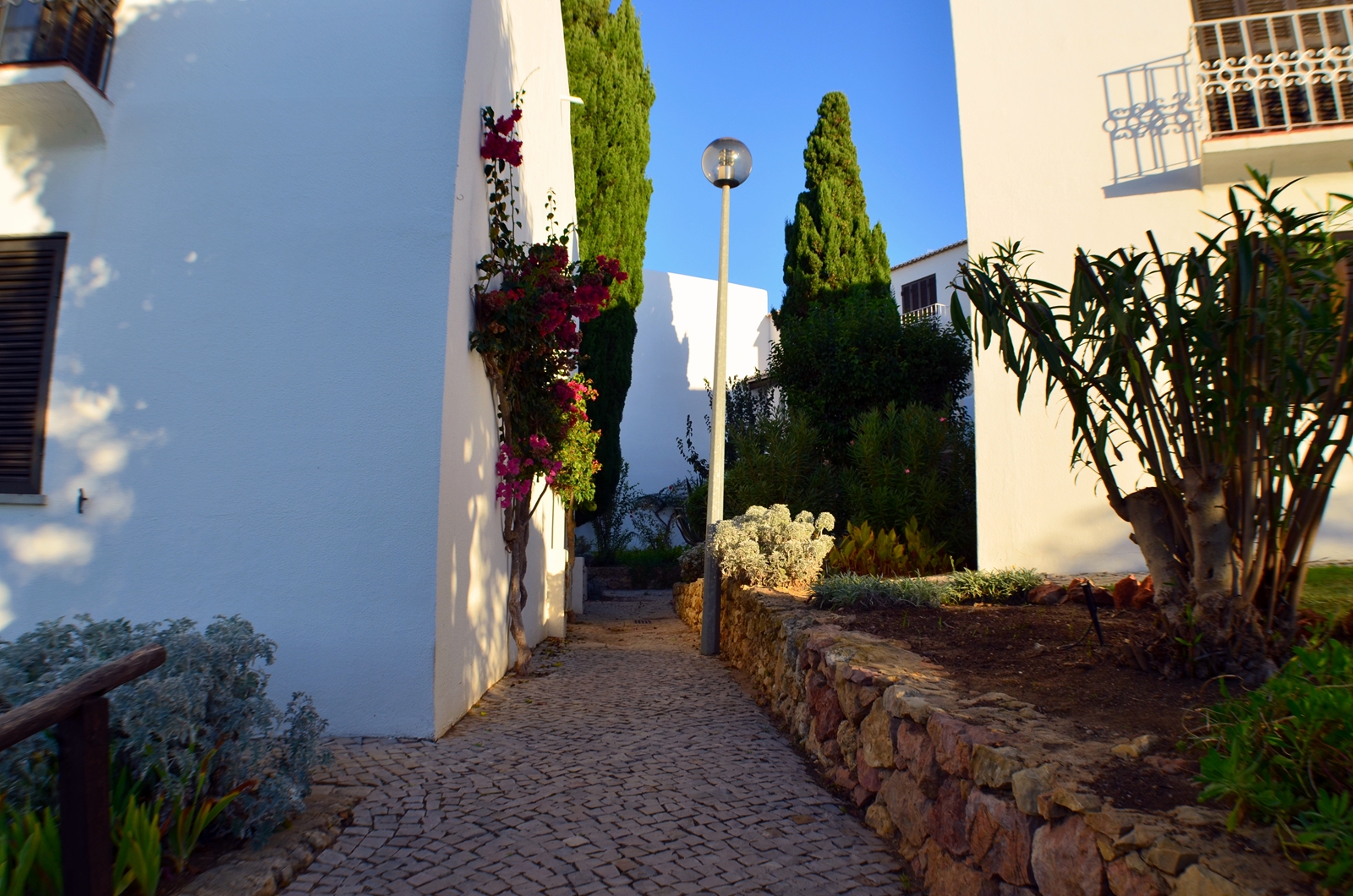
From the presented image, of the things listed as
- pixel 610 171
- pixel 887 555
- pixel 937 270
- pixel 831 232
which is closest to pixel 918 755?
pixel 887 555

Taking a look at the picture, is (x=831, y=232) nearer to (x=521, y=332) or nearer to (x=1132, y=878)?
(x=521, y=332)

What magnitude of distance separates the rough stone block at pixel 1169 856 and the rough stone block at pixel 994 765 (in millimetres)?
602

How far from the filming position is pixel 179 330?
479 cm

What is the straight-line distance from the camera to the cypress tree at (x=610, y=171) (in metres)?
13.1

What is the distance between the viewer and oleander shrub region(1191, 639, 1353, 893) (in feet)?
5.65

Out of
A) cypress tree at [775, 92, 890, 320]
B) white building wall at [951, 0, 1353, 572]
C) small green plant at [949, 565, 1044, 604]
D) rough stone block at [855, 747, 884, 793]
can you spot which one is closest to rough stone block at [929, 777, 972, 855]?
rough stone block at [855, 747, 884, 793]

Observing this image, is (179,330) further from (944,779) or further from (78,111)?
(944,779)

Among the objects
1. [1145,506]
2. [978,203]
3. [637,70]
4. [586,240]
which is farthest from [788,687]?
[637,70]

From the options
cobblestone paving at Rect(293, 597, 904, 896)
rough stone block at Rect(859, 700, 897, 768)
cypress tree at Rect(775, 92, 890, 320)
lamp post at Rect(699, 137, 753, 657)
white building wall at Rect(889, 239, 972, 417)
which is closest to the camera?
A: cobblestone paving at Rect(293, 597, 904, 896)

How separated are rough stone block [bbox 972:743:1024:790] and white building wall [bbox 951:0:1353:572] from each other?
4.73 metres

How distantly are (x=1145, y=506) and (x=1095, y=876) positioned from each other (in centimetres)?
193

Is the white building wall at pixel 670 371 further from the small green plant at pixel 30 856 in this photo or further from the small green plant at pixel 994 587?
the small green plant at pixel 30 856

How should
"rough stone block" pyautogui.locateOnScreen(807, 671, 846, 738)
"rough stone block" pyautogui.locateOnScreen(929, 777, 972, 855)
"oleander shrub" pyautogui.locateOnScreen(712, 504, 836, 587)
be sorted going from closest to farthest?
"rough stone block" pyautogui.locateOnScreen(929, 777, 972, 855) < "rough stone block" pyautogui.locateOnScreen(807, 671, 846, 738) < "oleander shrub" pyautogui.locateOnScreen(712, 504, 836, 587)

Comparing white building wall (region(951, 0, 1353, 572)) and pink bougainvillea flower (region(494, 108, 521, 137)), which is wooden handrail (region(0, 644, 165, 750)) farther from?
white building wall (region(951, 0, 1353, 572))
